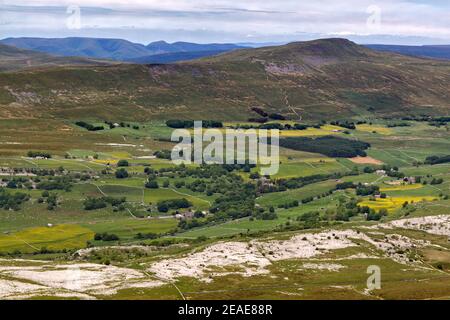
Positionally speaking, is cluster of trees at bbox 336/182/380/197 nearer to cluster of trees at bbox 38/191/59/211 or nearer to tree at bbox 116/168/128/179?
tree at bbox 116/168/128/179

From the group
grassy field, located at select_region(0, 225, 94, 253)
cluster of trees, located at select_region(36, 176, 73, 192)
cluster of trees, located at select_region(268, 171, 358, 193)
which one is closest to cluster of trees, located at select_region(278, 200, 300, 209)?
cluster of trees, located at select_region(268, 171, 358, 193)

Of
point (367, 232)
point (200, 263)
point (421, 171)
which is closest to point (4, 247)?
point (200, 263)

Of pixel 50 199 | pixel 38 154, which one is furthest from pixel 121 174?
pixel 38 154

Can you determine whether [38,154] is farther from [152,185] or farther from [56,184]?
[152,185]
